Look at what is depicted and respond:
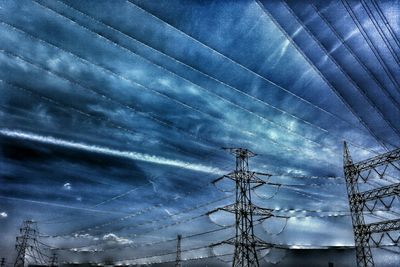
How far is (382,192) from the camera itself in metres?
18.9

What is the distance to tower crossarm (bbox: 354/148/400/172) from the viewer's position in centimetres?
1844

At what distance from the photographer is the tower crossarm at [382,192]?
18136mm

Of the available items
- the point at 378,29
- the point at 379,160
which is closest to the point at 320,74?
the point at 378,29

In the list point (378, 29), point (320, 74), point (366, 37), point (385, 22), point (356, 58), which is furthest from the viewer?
point (320, 74)

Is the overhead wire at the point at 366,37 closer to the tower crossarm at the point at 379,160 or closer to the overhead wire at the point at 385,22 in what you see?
the overhead wire at the point at 385,22

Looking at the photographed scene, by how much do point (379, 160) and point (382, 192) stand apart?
2.05 metres

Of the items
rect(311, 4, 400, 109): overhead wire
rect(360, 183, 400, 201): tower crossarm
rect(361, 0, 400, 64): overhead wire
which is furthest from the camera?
rect(360, 183, 400, 201): tower crossarm

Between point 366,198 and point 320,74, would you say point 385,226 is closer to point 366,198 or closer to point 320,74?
point 366,198

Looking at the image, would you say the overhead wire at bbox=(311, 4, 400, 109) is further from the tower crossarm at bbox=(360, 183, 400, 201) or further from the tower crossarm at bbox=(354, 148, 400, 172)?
the tower crossarm at bbox=(360, 183, 400, 201)

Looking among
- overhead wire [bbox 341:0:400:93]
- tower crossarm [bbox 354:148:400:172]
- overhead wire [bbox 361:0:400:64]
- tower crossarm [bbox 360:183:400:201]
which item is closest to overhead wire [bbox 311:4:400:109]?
overhead wire [bbox 341:0:400:93]

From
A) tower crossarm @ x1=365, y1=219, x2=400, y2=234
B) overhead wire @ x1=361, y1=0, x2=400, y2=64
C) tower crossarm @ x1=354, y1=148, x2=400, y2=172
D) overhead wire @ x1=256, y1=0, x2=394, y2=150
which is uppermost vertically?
overhead wire @ x1=361, y1=0, x2=400, y2=64

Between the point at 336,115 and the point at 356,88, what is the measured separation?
109 inches

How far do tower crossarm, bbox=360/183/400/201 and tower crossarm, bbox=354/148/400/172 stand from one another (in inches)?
A: 58.7

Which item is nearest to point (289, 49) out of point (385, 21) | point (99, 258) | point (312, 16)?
point (312, 16)
